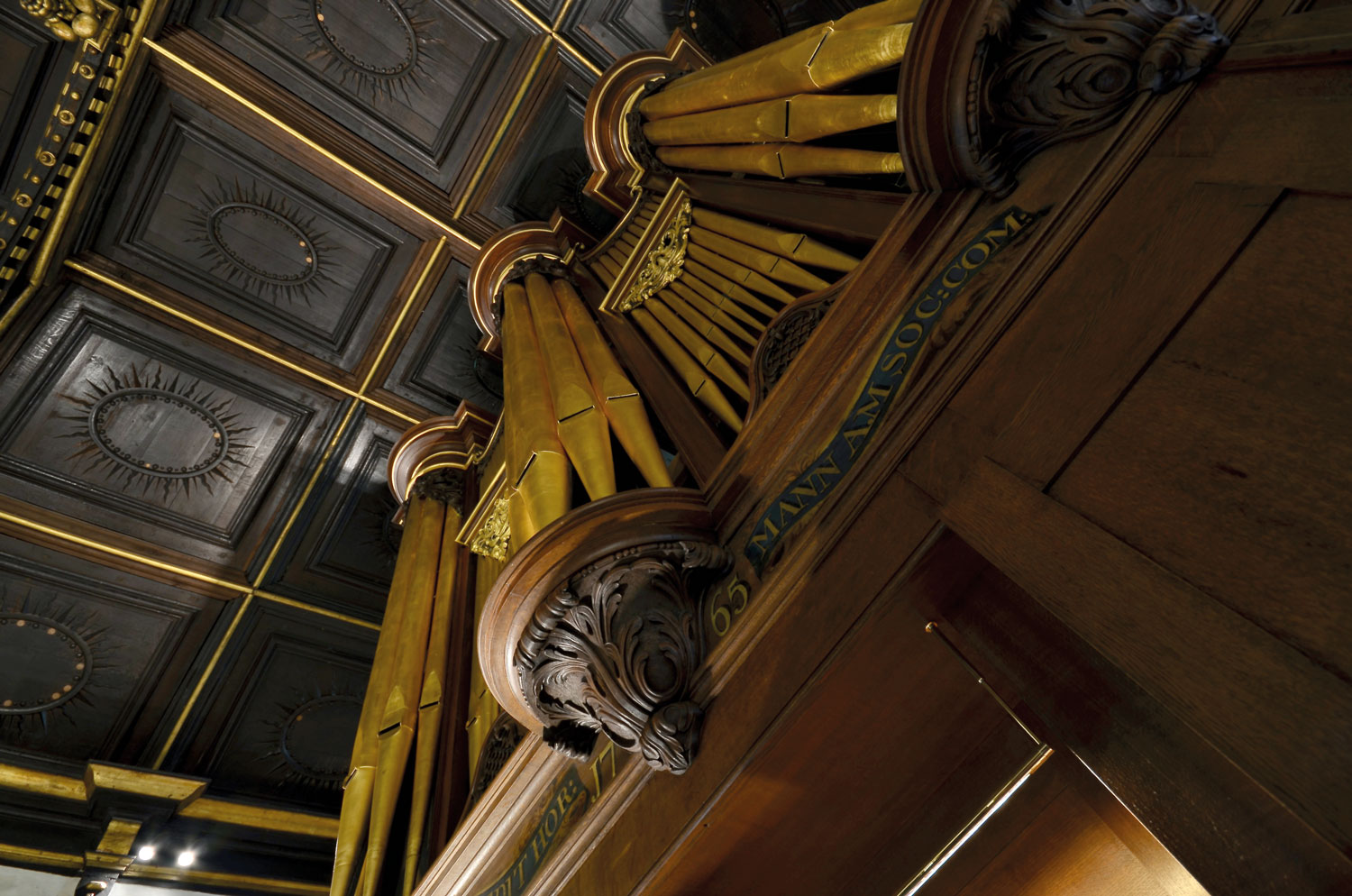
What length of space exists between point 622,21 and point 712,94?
6.50 ft

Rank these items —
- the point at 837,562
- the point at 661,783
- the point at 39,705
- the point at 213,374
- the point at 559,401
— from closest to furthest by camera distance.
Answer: the point at 837,562
the point at 661,783
the point at 559,401
the point at 39,705
the point at 213,374

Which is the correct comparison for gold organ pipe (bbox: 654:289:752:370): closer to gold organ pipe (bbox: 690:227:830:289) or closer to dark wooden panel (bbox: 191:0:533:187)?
gold organ pipe (bbox: 690:227:830:289)

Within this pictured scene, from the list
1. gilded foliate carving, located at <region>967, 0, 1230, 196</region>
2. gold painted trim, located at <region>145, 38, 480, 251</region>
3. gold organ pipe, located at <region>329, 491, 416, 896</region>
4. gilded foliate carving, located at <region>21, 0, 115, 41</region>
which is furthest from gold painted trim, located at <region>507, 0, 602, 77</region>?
gilded foliate carving, located at <region>967, 0, 1230, 196</region>

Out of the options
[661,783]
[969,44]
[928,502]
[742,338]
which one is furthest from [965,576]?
[742,338]

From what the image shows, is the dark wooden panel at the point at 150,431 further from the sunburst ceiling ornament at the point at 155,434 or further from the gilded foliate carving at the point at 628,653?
the gilded foliate carving at the point at 628,653

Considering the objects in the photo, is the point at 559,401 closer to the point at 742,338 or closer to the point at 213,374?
the point at 742,338

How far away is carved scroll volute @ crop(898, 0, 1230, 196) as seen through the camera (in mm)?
1336

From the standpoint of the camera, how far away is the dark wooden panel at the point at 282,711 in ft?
15.4

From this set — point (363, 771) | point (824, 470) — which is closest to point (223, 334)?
point (363, 771)

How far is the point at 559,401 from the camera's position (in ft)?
8.42

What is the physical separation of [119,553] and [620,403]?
364 centimetres

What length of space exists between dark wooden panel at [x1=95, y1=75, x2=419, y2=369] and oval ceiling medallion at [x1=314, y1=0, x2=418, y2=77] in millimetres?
720

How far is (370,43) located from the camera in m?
4.61

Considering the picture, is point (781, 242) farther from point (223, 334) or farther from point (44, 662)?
point (44, 662)
